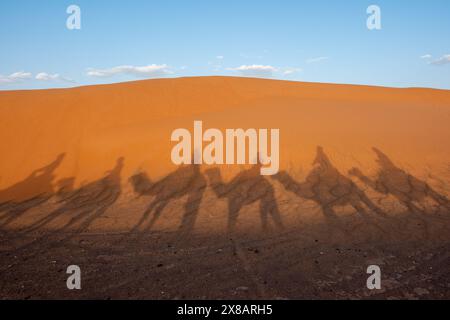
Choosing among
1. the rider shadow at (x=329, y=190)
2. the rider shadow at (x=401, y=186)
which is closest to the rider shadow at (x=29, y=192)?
the rider shadow at (x=329, y=190)

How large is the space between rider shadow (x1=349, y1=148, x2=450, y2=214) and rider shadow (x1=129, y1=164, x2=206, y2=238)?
13.5 feet

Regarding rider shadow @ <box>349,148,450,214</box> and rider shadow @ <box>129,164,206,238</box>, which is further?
rider shadow @ <box>349,148,450,214</box>

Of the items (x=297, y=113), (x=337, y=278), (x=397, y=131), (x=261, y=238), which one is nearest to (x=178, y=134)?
(x=297, y=113)

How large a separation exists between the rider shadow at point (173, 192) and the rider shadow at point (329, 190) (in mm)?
2175

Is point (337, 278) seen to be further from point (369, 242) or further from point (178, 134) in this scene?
point (178, 134)

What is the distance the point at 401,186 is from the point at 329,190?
69.0 inches

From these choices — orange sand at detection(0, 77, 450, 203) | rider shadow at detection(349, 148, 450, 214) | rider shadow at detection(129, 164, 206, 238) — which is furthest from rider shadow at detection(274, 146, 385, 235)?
rider shadow at detection(129, 164, 206, 238)

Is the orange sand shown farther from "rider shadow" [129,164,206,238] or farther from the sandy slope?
"rider shadow" [129,164,206,238]

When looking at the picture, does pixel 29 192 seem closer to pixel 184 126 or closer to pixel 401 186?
pixel 184 126

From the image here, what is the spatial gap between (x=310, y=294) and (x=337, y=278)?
0.58 meters

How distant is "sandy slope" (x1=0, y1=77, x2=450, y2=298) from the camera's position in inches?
189

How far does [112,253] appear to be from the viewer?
5.43 metres
